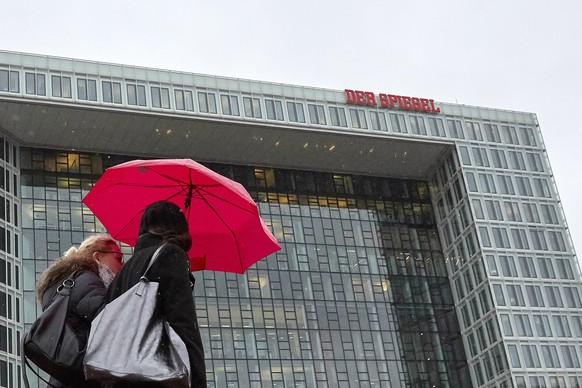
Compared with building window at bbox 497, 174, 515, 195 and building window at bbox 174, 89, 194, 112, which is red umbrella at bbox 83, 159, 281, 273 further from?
building window at bbox 497, 174, 515, 195

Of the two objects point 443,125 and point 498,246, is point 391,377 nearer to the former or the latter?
point 498,246

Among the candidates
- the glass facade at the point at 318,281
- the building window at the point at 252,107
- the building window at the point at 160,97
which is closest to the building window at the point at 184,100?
the building window at the point at 160,97

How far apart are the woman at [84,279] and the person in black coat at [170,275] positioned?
140 millimetres

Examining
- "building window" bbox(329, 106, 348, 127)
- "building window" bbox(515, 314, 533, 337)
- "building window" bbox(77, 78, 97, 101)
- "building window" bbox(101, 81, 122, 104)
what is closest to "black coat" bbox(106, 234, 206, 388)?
"building window" bbox(77, 78, 97, 101)

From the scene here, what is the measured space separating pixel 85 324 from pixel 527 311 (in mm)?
55516

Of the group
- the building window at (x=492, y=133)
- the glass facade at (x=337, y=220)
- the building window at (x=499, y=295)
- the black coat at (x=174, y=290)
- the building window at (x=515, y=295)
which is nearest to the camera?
the black coat at (x=174, y=290)

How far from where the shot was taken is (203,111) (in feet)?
182

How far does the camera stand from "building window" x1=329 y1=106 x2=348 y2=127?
58.8 metres

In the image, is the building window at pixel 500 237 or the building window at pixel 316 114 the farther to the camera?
the building window at pixel 500 237

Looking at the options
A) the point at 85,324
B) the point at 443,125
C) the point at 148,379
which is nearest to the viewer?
the point at 148,379

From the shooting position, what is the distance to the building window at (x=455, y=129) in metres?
61.7

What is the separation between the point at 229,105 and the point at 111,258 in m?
51.6

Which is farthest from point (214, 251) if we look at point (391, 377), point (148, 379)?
point (391, 377)

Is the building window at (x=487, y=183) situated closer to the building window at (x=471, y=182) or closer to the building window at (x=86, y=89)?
the building window at (x=471, y=182)
